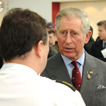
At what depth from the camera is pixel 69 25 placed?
1884mm

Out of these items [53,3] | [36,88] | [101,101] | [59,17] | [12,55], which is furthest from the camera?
[53,3]

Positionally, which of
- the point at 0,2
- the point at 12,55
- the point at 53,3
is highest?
the point at 12,55

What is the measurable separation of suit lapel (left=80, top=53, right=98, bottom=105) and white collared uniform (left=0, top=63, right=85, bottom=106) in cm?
82

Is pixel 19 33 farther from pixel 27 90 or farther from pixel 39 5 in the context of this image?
pixel 39 5

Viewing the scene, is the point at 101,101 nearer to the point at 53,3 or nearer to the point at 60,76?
the point at 60,76

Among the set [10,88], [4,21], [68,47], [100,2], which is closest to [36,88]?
[10,88]

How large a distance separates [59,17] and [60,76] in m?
0.51

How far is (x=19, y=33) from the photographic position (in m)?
1.09

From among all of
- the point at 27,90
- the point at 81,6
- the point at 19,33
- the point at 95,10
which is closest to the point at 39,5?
the point at 81,6

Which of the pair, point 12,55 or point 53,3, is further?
point 53,3

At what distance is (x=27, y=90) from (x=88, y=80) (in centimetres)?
100

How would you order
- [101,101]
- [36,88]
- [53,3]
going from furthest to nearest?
1. [53,3]
2. [101,101]
3. [36,88]

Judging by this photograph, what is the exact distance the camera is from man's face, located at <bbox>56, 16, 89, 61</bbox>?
74.3 inches

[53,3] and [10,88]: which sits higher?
[10,88]
